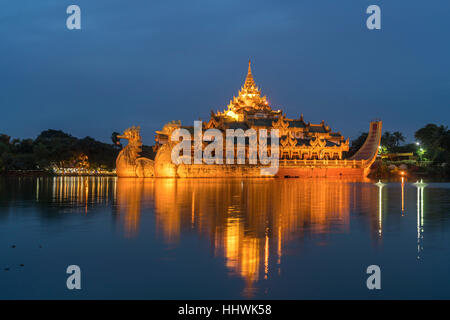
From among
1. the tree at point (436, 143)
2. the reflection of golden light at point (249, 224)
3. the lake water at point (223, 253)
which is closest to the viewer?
the lake water at point (223, 253)

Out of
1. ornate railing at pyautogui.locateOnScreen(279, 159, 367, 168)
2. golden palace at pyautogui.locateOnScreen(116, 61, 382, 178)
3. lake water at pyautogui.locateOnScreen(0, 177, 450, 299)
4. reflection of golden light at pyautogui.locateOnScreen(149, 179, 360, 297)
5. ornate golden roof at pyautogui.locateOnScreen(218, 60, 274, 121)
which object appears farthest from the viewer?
ornate golden roof at pyautogui.locateOnScreen(218, 60, 274, 121)

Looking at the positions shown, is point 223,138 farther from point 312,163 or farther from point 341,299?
point 341,299

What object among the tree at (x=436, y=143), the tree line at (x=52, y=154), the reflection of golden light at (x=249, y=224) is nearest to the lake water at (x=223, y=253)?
the reflection of golden light at (x=249, y=224)

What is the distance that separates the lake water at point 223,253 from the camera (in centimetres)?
671

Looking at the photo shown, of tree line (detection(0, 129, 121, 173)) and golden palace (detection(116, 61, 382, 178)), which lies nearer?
golden palace (detection(116, 61, 382, 178))

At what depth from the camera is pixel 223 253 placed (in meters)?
8.95

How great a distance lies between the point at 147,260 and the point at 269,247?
8.99ft

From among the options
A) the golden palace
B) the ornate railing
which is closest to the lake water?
the golden palace

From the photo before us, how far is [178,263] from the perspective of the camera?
8.12m

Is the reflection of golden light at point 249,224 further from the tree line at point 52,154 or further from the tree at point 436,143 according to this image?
the tree at point 436,143

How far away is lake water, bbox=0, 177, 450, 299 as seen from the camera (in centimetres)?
671

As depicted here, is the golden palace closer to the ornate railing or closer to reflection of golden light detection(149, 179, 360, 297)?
the ornate railing

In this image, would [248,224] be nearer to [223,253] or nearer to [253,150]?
[223,253]

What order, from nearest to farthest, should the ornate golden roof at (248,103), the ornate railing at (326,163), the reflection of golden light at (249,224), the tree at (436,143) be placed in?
the reflection of golden light at (249,224)
the ornate railing at (326,163)
the tree at (436,143)
the ornate golden roof at (248,103)
